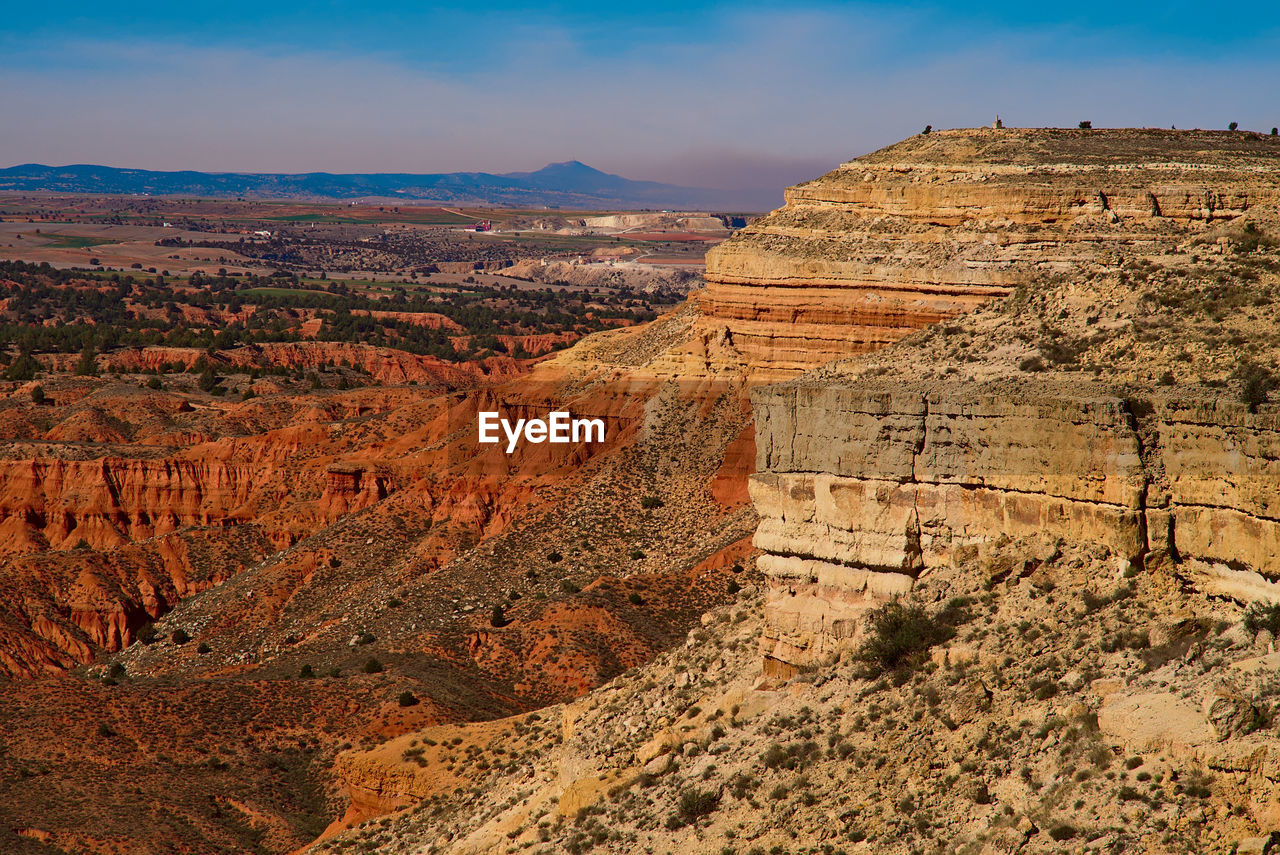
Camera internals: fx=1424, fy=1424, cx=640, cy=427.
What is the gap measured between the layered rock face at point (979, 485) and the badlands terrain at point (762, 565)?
5cm

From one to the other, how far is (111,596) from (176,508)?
10.7m

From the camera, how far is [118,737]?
43.5 m

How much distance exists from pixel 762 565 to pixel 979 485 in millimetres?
4101

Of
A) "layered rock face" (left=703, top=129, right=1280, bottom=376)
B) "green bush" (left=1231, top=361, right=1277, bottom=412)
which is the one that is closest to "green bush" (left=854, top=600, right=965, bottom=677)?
"green bush" (left=1231, top=361, right=1277, bottom=412)

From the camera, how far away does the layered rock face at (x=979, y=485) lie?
56.1ft

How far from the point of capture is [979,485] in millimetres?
19984

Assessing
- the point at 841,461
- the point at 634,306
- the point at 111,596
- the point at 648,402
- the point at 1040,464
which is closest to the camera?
the point at 1040,464

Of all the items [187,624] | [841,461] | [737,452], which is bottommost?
[187,624]

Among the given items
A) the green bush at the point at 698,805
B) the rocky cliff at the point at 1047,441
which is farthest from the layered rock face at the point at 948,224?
the green bush at the point at 698,805

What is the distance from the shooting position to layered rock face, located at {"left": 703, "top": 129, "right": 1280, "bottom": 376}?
149ft

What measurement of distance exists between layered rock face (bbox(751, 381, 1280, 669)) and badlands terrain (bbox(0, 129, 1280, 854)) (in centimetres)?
5

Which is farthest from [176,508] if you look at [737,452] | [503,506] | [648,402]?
[737,452]

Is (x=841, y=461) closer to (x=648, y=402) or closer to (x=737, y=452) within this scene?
(x=737, y=452)

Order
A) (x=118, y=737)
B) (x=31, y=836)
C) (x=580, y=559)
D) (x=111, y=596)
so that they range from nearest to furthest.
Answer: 1. (x=31, y=836)
2. (x=118, y=737)
3. (x=580, y=559)
4. (x=111, y=596)
